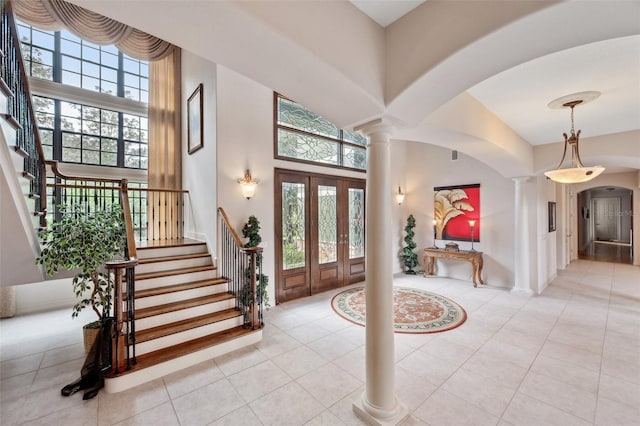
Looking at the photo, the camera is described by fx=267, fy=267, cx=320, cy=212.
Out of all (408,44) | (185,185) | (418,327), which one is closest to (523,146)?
(418,327)

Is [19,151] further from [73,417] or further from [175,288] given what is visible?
[73,417]

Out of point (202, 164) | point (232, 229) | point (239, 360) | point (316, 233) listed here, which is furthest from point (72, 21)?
point (239, 360)

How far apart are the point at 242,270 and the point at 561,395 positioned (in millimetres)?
3455

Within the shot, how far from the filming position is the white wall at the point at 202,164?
13.3 ft

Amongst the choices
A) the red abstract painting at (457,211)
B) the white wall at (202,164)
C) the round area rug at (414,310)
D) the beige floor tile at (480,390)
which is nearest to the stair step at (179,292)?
the white wall at (202,164)

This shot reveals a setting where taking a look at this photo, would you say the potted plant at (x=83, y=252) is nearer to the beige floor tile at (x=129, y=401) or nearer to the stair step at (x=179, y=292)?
the stair step at (x=179, y=292)

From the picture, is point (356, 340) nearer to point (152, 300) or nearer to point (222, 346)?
point (222, 346)

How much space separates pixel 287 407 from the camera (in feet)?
7.22

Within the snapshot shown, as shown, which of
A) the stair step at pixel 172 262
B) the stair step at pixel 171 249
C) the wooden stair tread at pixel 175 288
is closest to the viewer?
the wooden stair tread at pixel 175 288

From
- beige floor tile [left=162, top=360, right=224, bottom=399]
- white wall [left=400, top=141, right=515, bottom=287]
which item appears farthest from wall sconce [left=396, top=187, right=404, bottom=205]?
beige floor tile [left=162, top=360, right=224, bottom=399]

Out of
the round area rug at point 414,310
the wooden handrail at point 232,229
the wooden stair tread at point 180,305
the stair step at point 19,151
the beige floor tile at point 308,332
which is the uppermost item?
the stair step at point 19,151

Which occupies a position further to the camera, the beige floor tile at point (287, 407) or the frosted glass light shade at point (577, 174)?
the frosted glass light shade at point (577, 174)

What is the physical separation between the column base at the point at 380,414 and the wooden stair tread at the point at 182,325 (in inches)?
74.4

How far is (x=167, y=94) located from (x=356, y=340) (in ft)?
18.0
